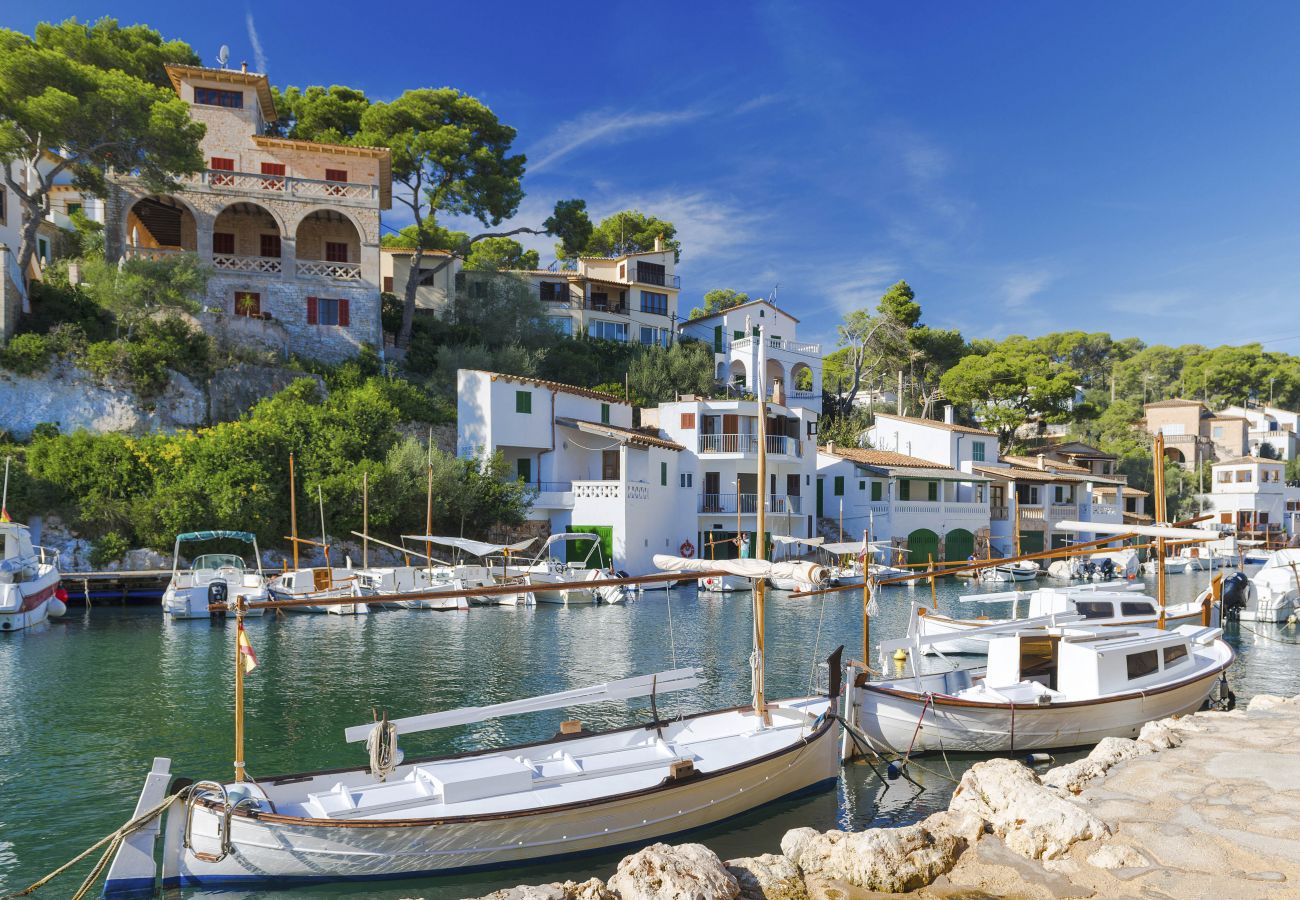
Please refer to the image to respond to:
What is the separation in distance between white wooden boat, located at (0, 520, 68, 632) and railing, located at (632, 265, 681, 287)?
4083cm

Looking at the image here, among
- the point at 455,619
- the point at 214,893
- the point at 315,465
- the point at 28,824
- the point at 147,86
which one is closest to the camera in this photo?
the point at 214,893

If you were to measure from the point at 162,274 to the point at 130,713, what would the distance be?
26.1m

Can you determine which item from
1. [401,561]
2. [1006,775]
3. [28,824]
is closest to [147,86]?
[401,561]

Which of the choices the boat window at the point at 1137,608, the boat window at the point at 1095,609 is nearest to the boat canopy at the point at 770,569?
the boat window at the point at 1095,609

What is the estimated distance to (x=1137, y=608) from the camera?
20453 millimetres

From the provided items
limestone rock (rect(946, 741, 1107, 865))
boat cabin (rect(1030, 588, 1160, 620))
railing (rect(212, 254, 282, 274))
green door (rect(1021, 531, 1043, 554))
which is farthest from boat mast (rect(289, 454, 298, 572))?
green door (rect(1021, 531, 1043, 554))

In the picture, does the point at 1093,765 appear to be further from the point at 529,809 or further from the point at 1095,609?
the point at 1095,609

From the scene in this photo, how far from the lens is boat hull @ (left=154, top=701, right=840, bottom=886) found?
8359mm

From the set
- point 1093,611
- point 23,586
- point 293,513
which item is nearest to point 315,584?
point 293,513

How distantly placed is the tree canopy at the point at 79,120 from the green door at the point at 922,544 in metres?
39.4

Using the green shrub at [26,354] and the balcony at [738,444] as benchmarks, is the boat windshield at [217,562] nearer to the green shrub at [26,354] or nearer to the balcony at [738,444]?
the green shrub at [26,354]

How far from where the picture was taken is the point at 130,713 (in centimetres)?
1545

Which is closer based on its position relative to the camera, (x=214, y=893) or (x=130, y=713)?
(x=214, y=893)

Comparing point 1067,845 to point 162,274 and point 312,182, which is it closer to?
point 162,274
